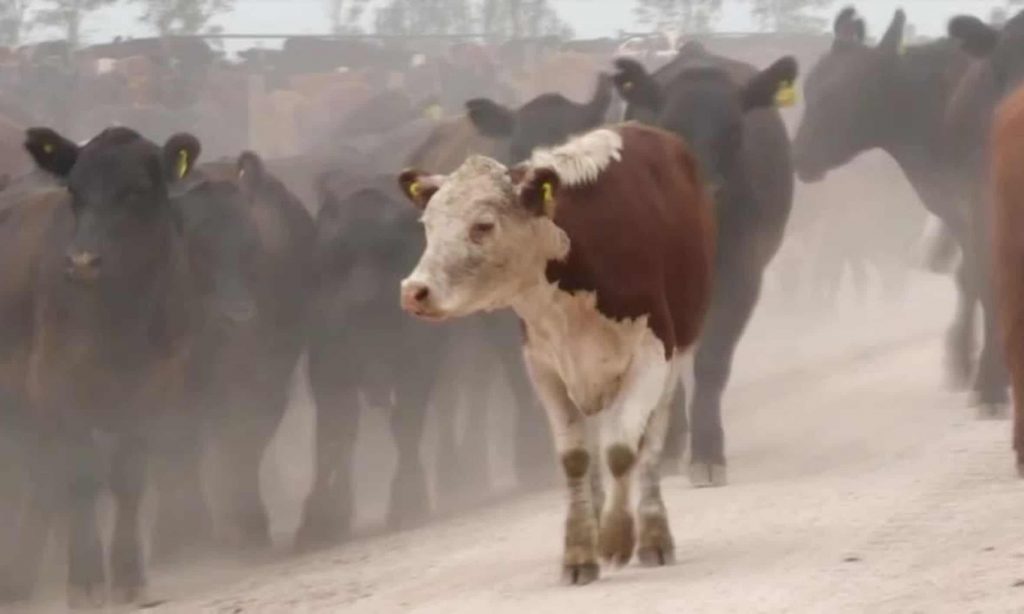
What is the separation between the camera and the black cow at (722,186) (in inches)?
453

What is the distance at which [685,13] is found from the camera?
40812 mm

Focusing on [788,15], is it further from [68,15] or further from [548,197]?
[548,197]

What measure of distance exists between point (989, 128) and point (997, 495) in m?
4.85

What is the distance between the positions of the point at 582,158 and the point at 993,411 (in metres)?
4.72

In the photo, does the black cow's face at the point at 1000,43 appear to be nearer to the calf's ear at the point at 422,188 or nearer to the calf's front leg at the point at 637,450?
the calf's front leg at the point at 637,450

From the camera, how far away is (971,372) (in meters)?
14.6

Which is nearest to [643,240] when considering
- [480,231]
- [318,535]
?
[480,231]

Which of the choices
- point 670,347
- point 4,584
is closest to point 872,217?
point 4,584

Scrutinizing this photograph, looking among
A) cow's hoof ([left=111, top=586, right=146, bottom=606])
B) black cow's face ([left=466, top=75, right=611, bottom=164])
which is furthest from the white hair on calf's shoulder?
black cow's face ([left=466, top=75, right=611, bottom=164])

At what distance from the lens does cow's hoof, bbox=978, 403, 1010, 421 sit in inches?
498

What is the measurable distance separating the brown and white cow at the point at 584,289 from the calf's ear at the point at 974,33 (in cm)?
500

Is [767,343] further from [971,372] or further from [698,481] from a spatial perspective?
[698,481]

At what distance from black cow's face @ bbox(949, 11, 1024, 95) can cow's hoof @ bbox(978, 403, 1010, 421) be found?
5.94 feet

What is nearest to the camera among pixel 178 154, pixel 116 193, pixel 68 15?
pixel 116 193
